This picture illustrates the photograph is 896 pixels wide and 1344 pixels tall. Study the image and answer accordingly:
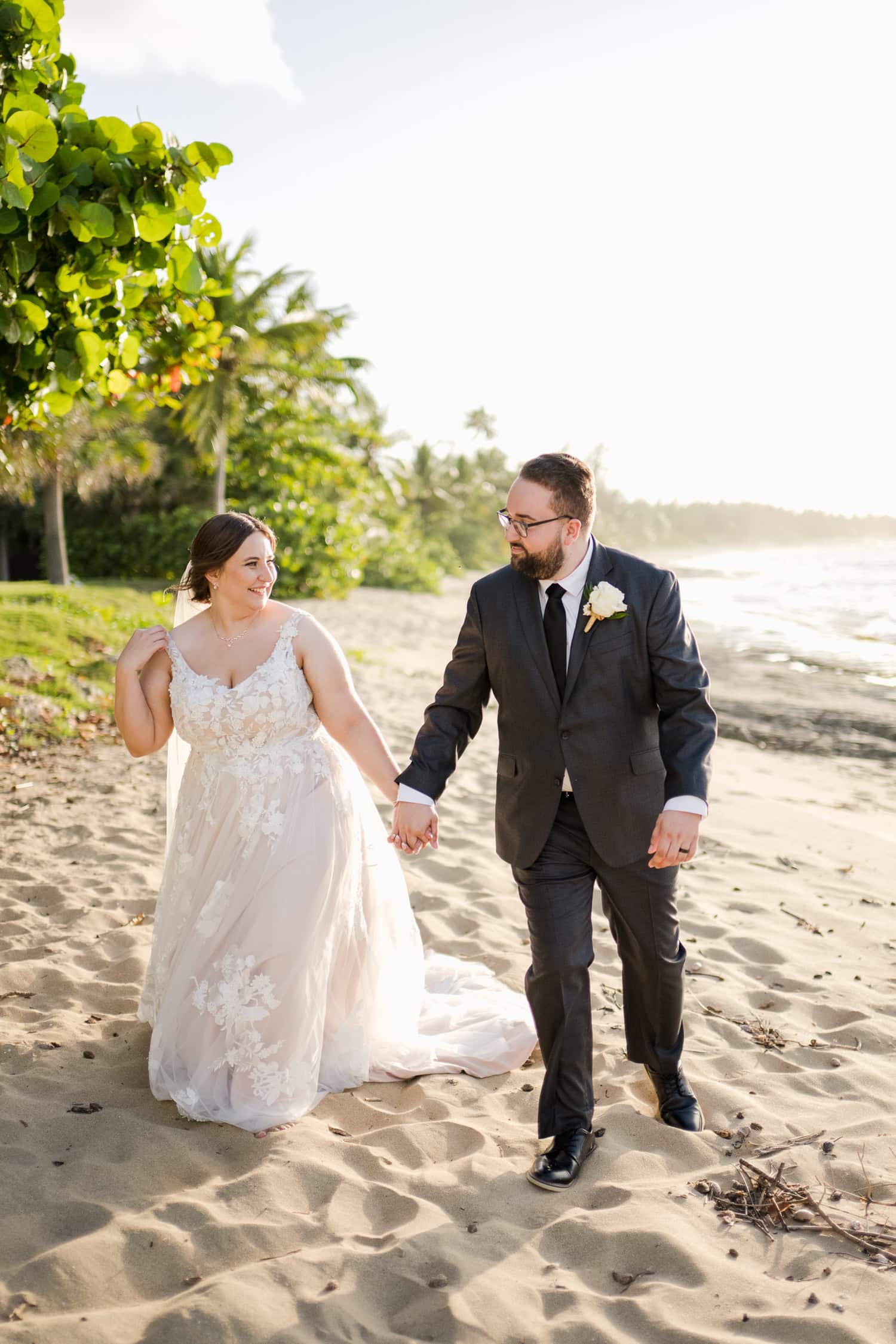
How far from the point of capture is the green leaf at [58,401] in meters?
5.39

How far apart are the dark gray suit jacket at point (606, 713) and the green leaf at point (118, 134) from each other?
2.61 metres

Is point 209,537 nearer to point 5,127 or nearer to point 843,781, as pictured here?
point 5,127

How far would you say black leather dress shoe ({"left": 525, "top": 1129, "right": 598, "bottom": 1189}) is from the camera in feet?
10.9

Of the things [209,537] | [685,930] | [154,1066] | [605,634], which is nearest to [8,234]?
[209,537]

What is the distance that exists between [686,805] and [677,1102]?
119cm

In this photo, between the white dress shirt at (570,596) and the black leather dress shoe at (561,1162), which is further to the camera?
the white dress shirt at (570,596)

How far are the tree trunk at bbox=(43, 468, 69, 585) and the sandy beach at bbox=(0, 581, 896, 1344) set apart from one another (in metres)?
19.6

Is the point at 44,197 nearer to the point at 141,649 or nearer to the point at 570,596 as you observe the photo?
the point at 141,649

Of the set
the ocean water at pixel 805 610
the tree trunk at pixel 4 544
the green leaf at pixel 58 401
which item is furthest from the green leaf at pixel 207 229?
the tree trunk at pixel 4 544

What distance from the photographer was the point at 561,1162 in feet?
11.1

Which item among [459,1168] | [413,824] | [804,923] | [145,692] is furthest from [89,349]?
[804,923]

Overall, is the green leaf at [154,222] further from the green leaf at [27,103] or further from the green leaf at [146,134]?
the green leaf at [27,103]

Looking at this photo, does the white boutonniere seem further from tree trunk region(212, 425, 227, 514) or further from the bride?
tree trunk region(212, 425, 227, 514)

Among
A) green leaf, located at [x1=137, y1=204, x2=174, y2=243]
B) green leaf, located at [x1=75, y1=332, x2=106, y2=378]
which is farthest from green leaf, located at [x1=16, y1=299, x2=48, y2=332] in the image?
green leaf, located at [x1=137, y1=204, x2=174, y2=243]
